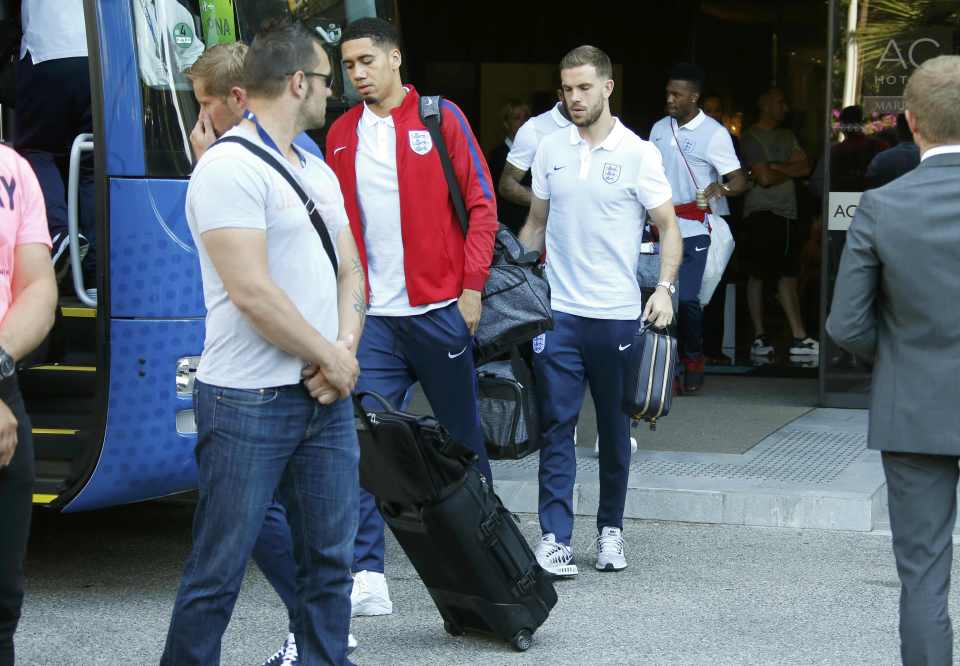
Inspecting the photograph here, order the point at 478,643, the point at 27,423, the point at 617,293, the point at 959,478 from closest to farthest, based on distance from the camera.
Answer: the point at 27,423
the point at 959,478
the point at 478,643
the point at 617,293

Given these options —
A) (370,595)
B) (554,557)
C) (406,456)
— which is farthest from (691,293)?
(406,456)

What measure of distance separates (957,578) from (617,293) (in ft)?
5.38

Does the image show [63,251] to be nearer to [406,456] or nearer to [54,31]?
[54,31]

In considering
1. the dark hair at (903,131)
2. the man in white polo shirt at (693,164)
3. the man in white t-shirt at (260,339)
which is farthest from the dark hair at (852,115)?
the man in white t-shirt at (260,339)

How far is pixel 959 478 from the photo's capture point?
3.95 meters

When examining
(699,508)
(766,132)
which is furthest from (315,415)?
(766,132)

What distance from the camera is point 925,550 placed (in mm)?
3762

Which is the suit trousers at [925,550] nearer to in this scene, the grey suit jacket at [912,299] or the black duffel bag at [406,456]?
the grey suit jacket at [912,299]

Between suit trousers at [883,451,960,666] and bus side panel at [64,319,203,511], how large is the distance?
2599 millimetres

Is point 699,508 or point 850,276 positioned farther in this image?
point 699,508

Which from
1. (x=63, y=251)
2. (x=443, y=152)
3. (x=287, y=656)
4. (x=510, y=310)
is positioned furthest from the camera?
(x=63, y=251)

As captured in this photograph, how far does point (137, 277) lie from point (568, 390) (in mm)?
1690

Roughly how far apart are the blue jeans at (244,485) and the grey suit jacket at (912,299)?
1340 millimetres

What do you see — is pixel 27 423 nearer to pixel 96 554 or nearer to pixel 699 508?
pixel 96 554
